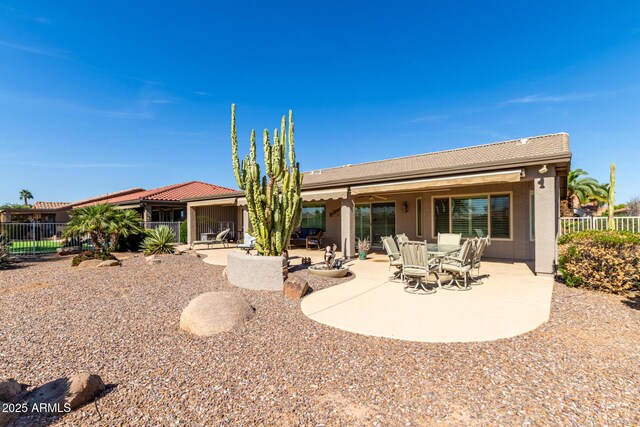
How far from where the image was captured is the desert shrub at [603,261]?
7.18 m

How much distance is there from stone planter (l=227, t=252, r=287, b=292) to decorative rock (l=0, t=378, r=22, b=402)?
17.1 feet

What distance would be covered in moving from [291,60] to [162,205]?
603 inches

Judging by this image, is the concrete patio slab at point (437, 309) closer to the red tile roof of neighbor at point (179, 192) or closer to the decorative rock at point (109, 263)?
the decorative rock at point (109, 263)

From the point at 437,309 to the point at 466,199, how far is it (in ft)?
30.8

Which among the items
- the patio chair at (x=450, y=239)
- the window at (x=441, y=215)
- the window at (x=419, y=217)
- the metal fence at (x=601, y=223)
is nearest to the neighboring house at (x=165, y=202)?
the window at (x=419, y=217)

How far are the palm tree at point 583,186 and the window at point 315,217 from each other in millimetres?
24469

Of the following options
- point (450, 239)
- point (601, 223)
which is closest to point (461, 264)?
point (450, 239)

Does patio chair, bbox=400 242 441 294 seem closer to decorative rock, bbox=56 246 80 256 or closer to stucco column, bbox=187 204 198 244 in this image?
stucco column, bbox=187 204 198 244

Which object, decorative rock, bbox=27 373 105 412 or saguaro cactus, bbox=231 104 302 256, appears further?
saguaro cactus, bbox=231 104 302 256

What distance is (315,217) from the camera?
2002cm

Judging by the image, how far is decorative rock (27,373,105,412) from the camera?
9.96 feet

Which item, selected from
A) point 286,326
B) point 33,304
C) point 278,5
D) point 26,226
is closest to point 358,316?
point 286,326

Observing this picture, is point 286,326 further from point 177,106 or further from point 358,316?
point 177,106

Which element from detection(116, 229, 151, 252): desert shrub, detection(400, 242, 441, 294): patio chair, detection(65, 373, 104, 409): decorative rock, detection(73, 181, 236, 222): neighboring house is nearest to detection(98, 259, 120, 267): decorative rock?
detection(116, 229, 151, 252): desert shrub
